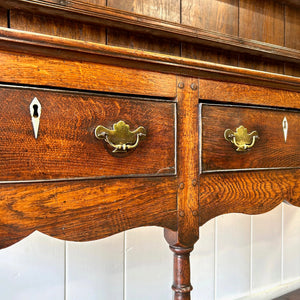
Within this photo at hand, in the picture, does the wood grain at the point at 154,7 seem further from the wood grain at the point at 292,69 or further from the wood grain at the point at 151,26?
the wood grain at the point at 292,69

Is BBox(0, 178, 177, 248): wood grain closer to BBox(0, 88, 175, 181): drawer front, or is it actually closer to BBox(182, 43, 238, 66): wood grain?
BBox(0, 88, 175, 181): drawer front

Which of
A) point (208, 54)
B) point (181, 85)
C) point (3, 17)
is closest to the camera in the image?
point (181, 85)

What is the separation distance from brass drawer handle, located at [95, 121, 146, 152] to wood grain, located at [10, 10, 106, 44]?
39 centimetres

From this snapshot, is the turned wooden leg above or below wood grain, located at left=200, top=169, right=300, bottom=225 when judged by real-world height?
below

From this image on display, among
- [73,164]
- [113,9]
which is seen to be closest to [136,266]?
[73,164]

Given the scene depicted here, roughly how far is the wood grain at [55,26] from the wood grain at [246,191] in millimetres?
459

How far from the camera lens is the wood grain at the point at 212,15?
0.92 metres

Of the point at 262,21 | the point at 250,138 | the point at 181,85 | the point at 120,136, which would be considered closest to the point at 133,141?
the point at 120,136

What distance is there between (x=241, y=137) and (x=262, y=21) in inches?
26.6

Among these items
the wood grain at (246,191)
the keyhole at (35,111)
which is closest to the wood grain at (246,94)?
the wood grain at (246,191)

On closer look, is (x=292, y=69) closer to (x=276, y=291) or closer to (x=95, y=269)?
(x=276, y=291)

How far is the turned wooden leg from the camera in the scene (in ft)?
1.77

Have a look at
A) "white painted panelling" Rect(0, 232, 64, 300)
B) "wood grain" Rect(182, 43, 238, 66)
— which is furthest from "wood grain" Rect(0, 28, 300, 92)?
"white painted panelling" Rect(0, 232, 64, 300)

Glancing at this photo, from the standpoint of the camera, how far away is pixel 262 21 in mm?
1052
